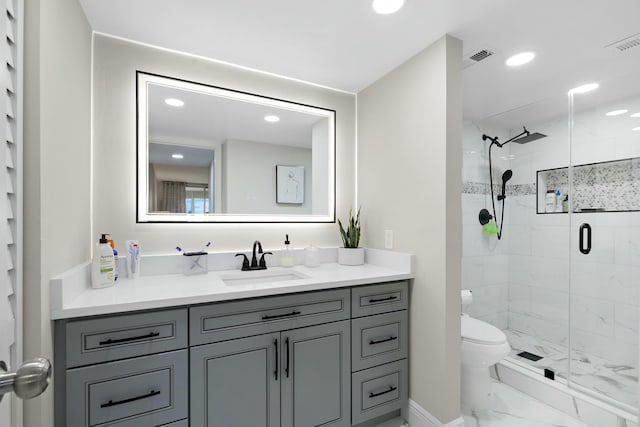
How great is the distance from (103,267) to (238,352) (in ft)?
2.53

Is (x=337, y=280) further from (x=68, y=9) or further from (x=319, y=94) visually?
(x=68, y=9)

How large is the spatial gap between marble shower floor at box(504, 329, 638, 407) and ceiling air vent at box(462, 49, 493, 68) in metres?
2.26

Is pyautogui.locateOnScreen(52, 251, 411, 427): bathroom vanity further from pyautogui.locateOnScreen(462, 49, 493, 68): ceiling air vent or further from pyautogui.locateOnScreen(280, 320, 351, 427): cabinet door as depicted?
pyautogui.locateOnScreen(462, 49, 493, 68): ceiling air vent

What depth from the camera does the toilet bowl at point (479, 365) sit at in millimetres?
1891

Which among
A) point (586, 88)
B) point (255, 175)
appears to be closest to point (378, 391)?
point (255, 175)

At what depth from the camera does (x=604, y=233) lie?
2361mm

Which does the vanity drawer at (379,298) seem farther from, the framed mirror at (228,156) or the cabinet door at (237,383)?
the framed mirror at (228,156)

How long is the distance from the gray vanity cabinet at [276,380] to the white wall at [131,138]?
29.6 inches

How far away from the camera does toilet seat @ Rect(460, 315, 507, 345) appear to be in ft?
6.27

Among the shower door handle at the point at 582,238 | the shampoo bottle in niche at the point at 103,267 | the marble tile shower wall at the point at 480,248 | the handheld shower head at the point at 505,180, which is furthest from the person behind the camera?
the handheld shower head at the point at 505,180

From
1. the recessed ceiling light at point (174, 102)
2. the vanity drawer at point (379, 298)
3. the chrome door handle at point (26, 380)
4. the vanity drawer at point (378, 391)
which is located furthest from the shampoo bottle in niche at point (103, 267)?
the vanity drawer at point (378, 391)

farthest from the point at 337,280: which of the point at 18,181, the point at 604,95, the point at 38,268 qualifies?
the point at 604,95

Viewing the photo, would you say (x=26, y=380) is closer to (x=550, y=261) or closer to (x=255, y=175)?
(x=255, y=175)

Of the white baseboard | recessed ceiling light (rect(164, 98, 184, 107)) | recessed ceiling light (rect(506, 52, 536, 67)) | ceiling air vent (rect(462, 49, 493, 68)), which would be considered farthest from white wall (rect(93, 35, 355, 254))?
recessed ceiling light (rect(506, 52, 536, 67))
